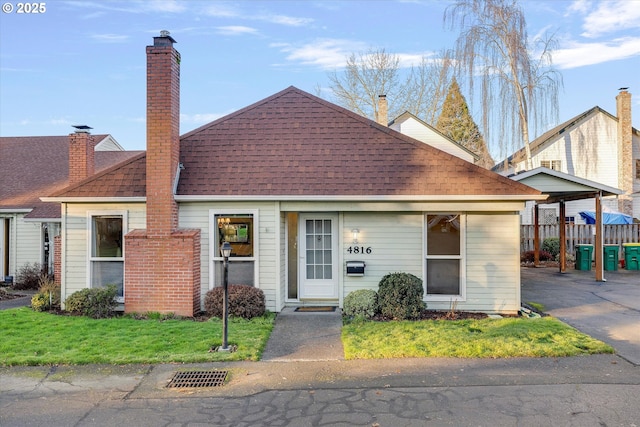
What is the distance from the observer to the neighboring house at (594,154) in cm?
2539

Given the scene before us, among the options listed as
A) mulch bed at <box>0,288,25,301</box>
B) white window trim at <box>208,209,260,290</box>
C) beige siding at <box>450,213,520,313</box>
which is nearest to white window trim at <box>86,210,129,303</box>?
white window trim at <box>208,209,260,290</box>

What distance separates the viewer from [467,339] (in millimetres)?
7660

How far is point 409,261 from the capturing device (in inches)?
405

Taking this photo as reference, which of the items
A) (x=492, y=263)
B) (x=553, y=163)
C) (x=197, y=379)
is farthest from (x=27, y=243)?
(x=553, y=163)

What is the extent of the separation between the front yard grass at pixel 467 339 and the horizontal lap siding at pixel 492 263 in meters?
0.99

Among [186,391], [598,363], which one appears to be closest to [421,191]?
[598,363]

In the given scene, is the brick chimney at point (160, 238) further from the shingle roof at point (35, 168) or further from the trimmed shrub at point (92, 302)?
the shingle roof at point (35, 168)

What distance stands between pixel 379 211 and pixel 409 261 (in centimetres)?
126

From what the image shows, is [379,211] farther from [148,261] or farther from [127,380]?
[127,380]

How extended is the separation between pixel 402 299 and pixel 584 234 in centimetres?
1557

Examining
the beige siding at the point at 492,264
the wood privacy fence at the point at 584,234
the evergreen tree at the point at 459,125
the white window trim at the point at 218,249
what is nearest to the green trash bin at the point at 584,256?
the wood privacy fence at the point at 584,234

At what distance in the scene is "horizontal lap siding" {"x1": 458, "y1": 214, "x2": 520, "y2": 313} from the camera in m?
10.1

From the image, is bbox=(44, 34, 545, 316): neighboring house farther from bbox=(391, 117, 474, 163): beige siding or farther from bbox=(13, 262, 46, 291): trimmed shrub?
bbox=(391, 117, 474, 163): beige siding

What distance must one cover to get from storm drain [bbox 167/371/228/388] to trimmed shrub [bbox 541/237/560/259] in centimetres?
1921
